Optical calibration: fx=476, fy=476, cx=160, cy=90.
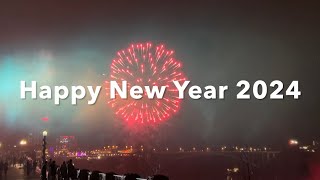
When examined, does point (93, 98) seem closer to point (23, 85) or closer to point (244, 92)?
point (23, 85)

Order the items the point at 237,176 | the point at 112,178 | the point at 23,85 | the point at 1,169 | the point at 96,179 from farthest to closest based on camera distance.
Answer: the point at 237,176
the point at 1,169
the point at 23,85
the point at 96,179
the point at 112,178

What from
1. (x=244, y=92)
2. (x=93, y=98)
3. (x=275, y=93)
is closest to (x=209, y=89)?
(x=244, y=92)

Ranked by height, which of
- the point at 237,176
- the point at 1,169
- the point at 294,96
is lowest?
the point at 237,176

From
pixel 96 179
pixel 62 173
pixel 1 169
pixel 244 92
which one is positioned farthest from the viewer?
pixel 1 169

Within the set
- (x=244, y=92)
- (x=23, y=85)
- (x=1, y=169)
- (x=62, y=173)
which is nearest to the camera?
(x=244, y=92)

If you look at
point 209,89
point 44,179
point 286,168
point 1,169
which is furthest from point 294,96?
point 286,168

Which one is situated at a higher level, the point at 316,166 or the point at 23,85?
the point at 23,85

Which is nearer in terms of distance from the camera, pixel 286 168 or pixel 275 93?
pixel 275 93

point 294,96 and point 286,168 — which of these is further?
point 286,168

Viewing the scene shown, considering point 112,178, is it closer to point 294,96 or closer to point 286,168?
point 294,96
